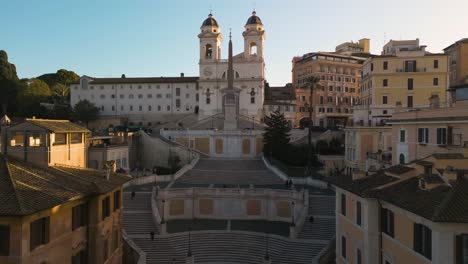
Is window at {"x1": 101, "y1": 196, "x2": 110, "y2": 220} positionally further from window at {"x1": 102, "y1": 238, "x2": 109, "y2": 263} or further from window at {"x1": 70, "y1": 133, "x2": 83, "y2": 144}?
window at {"x1": 70, "y1": 133, "x2": 83, "y2": 144}

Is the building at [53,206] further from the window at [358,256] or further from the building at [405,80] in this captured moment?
the building at [405,80]

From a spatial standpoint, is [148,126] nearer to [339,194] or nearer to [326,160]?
[326,160]

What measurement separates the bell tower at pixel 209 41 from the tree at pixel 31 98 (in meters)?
37.1

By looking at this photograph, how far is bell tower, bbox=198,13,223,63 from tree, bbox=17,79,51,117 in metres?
37.1

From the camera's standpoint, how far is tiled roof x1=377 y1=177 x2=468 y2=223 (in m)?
12.5

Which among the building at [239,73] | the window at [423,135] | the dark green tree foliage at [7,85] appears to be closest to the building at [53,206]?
the window at [423,135]

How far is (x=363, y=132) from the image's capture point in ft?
144

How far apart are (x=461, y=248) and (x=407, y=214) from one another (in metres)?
2.47

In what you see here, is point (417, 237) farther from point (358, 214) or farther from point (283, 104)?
point (283, 104)

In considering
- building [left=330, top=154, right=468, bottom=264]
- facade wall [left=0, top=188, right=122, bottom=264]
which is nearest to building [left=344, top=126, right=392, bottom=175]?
building [left=330, top=154, right=468, bottom=264]

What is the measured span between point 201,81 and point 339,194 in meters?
68.6

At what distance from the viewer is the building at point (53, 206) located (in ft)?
45.3

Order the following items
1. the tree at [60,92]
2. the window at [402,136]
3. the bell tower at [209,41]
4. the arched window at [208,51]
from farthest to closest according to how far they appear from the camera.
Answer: the tree at [60,92] → the arched window at [208,51] → the bell tower at [209,41] → the window at [402,136]

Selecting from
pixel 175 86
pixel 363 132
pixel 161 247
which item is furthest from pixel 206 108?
pixel 161 247
